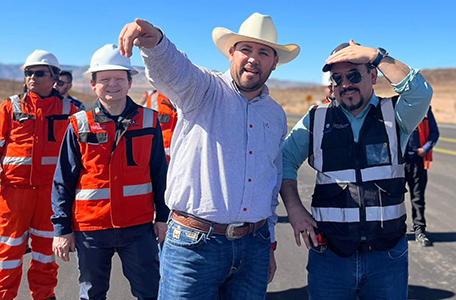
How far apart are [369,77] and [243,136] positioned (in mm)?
865

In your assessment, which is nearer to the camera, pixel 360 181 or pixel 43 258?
pixel 360 181

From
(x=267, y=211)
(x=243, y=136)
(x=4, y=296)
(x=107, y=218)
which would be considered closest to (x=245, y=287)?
(x=267, y=211)

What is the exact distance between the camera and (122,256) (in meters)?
3.12

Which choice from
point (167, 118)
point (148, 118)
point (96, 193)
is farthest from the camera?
point (167, 118)

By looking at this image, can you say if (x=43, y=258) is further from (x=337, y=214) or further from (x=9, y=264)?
(x=337, y=214)

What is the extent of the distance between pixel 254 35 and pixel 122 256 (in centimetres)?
187

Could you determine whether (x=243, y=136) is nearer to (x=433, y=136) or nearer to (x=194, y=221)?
(x=194, y=221)

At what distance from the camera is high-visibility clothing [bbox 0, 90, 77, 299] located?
150 inches

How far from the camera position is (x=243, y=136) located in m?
2.33

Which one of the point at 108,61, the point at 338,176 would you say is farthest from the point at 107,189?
the point at 338,176

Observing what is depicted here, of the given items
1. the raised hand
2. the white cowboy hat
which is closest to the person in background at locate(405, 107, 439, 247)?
the white cowboy hat

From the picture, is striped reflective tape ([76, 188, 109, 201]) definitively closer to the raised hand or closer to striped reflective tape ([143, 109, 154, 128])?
striped reflective tape ([143, 109, 154, 128])

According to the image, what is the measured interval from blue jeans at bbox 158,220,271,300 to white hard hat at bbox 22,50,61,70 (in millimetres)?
2704

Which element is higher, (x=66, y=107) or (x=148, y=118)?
(x=66, y=107)
